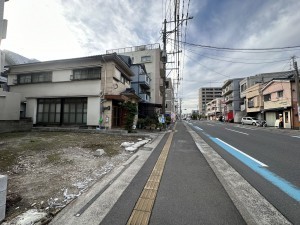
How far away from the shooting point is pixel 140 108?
26.2 m

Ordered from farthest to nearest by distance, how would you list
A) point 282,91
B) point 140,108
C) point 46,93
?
1. point 282,91
2. point 140,108
3. point 46,93

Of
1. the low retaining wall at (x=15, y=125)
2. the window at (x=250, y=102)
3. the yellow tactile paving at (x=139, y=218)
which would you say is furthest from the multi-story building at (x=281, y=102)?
the low retaining wall at (x=15, y=125)

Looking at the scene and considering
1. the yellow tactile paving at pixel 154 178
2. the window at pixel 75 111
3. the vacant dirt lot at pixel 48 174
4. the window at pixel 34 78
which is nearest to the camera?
the vacant dirt lot at pixel 48 174

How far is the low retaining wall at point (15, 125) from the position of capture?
45.5ft

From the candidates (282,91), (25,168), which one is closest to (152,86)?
(282,91)

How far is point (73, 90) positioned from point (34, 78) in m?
5.66

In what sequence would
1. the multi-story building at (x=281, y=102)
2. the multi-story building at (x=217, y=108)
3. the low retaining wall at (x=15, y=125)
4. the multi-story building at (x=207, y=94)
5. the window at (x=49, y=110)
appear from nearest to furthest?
the low retaining wall at (x=15, y=125)
the window at (x=49, y=110)
the multi-story building at (x=281, y=102)
the multi-story building at (x=217, y=108)
the multi-story building at (x=207, y=94)

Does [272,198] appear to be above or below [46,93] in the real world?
below

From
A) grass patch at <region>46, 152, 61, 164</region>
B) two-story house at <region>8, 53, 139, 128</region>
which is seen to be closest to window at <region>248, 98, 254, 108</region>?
two-story house at <region>8, 53, 139, 128</region>

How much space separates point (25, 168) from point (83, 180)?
2283mm

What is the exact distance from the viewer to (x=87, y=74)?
55.8 ft

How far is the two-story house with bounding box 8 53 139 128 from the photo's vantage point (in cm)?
1628

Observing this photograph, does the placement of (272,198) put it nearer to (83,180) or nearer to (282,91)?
(83,180)

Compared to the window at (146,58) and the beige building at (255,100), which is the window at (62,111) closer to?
the window at (146,58)
